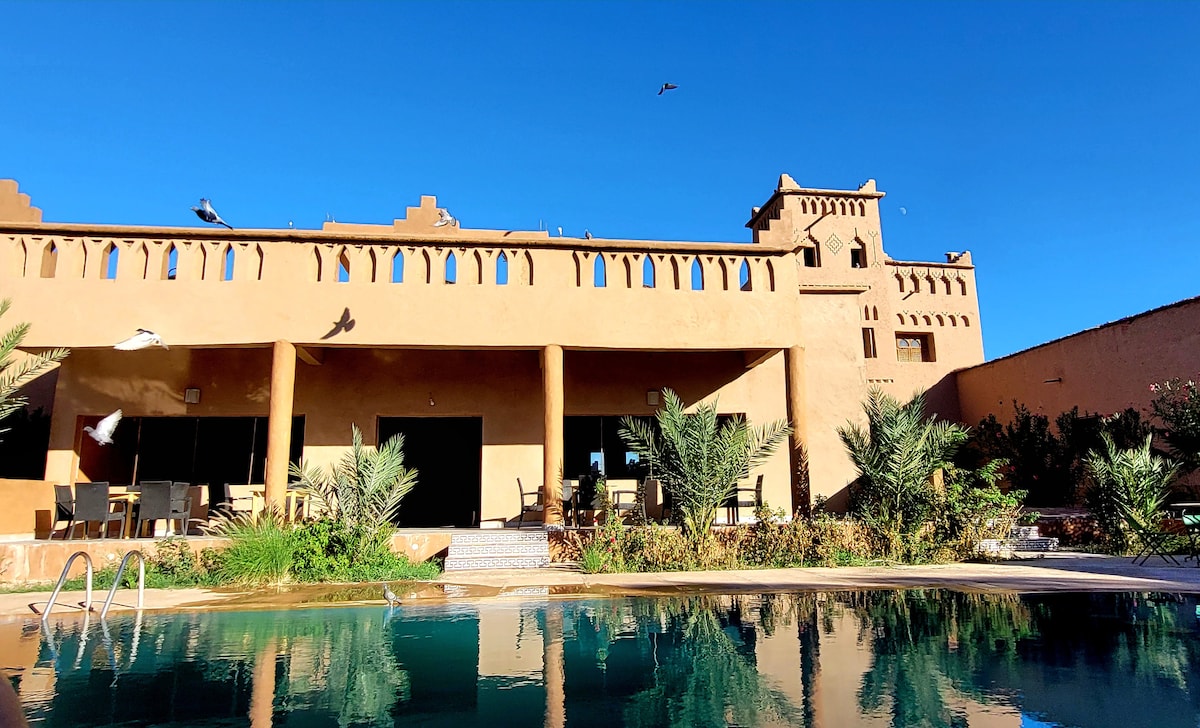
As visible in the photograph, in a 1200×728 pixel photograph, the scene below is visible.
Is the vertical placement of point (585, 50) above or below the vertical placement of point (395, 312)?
above

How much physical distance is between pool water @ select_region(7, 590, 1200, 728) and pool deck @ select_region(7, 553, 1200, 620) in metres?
0.55

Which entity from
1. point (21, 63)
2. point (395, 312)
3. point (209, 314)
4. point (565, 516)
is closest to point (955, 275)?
point (565, 516)

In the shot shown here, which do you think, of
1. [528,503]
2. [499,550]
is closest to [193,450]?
[528,503]

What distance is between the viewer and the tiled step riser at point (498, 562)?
10352mm

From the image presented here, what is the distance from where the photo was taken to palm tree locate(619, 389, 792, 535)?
10578 mm

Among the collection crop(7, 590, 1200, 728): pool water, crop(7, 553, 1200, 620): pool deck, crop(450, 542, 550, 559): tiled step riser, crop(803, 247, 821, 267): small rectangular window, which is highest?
crop(803, 247, 821, 267): small rectangular window

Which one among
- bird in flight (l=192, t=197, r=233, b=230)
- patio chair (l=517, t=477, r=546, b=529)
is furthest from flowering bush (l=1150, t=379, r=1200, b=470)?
bird in flight (l=192, t=197, r=233, b=230)

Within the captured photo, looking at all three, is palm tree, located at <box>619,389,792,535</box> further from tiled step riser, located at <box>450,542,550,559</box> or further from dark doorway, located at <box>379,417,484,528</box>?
dark doorway, located at <box>379,417,484,528</box>

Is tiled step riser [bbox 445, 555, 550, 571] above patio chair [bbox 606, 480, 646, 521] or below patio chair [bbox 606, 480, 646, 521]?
below

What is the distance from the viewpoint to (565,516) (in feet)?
43.4

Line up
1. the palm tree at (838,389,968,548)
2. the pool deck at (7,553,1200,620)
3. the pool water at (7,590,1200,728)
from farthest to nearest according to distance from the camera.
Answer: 1. the palm tree at (838,389,968,548)
2. the pool deck at (7,553,1200,620)
3. the pool water at (7,590,1200,728)

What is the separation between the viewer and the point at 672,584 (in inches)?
333

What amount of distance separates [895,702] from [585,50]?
54.9 ft

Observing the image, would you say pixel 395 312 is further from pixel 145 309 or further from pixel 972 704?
pixel 972 704
